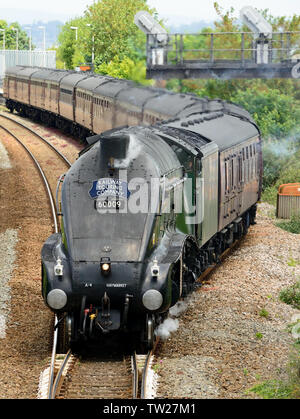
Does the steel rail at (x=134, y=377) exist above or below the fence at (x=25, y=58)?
below

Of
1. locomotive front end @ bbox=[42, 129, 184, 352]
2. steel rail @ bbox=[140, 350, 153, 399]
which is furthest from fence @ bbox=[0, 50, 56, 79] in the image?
steel rail @ bbox=[140, 350, 153, 399]

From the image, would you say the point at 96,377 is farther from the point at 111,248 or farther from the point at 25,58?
the point at 25,58

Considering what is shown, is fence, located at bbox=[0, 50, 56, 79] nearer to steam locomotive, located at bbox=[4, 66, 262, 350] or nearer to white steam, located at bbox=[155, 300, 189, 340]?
steam locomotive, located at bbox=[4, 66, 262, 350]

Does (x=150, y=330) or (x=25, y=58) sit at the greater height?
(x=25, y=58)

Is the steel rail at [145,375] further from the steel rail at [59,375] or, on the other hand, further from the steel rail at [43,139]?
the steel rail at [43,139]

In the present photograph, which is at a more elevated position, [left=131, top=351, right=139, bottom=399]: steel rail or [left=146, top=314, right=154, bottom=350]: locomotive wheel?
[left=146, top=314, right=154, bottom=350]: locomotive wheel

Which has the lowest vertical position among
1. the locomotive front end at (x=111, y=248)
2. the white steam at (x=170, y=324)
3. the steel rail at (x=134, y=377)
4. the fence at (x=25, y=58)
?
the white steam at (x=170, y=324)

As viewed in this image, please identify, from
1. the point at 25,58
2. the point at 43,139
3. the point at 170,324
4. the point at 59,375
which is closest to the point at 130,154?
the point at 170,324

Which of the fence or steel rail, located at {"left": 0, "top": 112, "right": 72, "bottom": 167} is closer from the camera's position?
steel rail, located at {"left": 0, "top": 112, "right": 72, "bottom": 167}

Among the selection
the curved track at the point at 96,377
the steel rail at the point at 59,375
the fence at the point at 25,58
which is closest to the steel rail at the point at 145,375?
the curved track at the point at 96,377

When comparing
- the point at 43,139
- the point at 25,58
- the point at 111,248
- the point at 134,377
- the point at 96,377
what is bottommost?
the point at 96,377

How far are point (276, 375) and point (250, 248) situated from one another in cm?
900

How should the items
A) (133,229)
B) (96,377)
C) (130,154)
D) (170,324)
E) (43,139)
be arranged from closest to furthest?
1. (96,377)
2. (133,229)
3. (130,154)
4. (170,324)
5. (43,139)

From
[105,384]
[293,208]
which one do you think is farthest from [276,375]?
[293,208]
